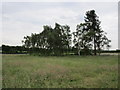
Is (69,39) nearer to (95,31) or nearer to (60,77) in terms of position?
(95,31)

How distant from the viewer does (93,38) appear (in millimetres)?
56875

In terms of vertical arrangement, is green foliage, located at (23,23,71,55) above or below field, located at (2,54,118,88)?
above

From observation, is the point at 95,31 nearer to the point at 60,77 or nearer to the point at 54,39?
the point at 54,39

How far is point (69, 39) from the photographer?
190 ft

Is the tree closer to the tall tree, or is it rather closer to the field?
the tall tree

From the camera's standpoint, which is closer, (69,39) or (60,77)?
(60,77)

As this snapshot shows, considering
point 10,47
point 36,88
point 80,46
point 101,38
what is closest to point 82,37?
point 80,46

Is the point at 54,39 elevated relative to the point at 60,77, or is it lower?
elevated

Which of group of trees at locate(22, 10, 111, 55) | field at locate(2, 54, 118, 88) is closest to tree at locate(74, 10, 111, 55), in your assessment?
group of trees at locate(22, 10, 111, 55)

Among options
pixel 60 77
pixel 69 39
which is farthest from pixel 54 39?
pixel 60 77

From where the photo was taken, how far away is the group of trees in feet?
180

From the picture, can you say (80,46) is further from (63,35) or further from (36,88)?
(36,88)

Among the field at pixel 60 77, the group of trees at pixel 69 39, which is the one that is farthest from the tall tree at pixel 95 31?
Answer: the field at pixel 60 77

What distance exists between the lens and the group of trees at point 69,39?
180 feet
